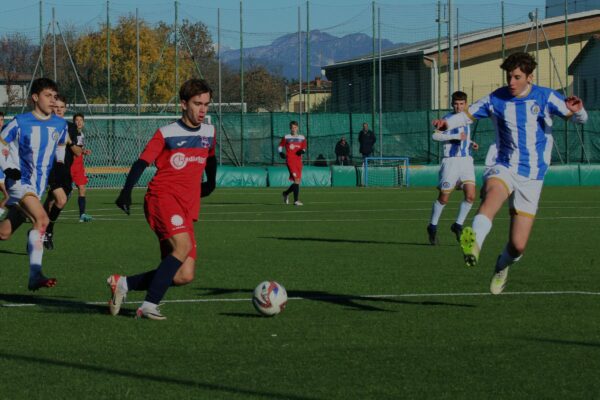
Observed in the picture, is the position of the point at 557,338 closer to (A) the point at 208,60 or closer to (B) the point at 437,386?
(B) the point at 437,386

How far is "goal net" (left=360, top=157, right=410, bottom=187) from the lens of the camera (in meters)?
41.6

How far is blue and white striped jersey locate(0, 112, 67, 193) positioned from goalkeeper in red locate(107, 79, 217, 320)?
287cm

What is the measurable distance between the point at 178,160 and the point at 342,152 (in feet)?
112

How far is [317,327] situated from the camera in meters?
8.62

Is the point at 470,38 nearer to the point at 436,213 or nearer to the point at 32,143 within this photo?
the point at 436,213

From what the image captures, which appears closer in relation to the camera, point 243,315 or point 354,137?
point 243,315

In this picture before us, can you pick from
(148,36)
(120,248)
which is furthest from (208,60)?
(120,248)

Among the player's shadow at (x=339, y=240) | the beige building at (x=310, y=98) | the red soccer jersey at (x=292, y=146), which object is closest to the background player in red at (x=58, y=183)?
the player's shadow at (x=339, y=240)

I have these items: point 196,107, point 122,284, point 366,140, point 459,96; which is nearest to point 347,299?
point 122,284

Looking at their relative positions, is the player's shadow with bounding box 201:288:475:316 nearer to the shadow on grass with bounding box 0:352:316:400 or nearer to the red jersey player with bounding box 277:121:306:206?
the shadow on grass with bounding box 0:352:316:400

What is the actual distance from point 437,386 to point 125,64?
160 feet

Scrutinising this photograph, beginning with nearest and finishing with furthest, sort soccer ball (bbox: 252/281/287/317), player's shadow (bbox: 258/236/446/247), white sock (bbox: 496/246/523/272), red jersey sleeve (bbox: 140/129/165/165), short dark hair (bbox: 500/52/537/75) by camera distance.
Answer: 1. red jersey sleeve (bbox: 140/129/165/165)
2. soccer ball (bbox: 252/281/287/317)
3. short dark hair (bbox: 500/52/537/75)
4. white sock (bbox: 496/246/523/272)
5. player's shadow (bbox: 258/236/446/247)

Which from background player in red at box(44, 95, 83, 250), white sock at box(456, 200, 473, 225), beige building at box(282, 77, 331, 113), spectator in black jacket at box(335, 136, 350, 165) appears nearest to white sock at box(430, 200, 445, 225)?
white sock at box(456, 200, 473, 225)

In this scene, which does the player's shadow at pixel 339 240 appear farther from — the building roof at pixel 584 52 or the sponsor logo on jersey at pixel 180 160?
the building roof at pixel 584 52
